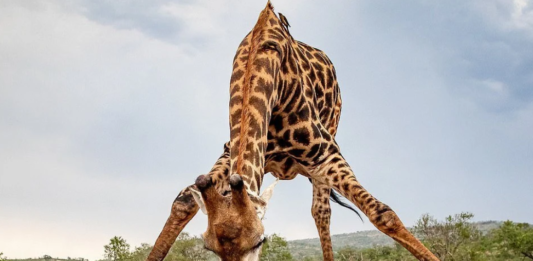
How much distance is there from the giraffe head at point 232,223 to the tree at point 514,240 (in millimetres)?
26277

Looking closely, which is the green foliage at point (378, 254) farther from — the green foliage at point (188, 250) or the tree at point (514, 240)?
the green foliage at point (188, 250)

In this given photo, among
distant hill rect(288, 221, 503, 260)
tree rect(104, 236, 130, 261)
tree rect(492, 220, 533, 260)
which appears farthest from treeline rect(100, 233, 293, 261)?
distant hill rect(288, 221, 503, 260)

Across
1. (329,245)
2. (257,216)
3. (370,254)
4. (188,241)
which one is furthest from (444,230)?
(257,216)

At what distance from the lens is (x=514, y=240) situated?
27188 mm

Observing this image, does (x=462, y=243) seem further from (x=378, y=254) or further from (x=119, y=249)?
(x=119, y=249)

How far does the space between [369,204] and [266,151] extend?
158cm

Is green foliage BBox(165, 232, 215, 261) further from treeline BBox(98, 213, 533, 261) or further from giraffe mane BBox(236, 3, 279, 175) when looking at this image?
giraffe mane BBox(236, 3, 279, 175)

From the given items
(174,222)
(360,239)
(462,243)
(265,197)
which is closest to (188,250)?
(462,243)

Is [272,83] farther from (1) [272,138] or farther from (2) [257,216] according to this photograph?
(2) [257,216]

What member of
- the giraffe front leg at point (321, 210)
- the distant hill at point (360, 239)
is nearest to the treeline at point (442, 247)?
the giraffe front leg at point (321, 210)

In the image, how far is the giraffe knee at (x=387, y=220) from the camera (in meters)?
6.38

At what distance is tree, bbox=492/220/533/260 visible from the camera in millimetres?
26719

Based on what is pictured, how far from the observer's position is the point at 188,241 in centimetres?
2781

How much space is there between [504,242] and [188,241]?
56.6 ft
